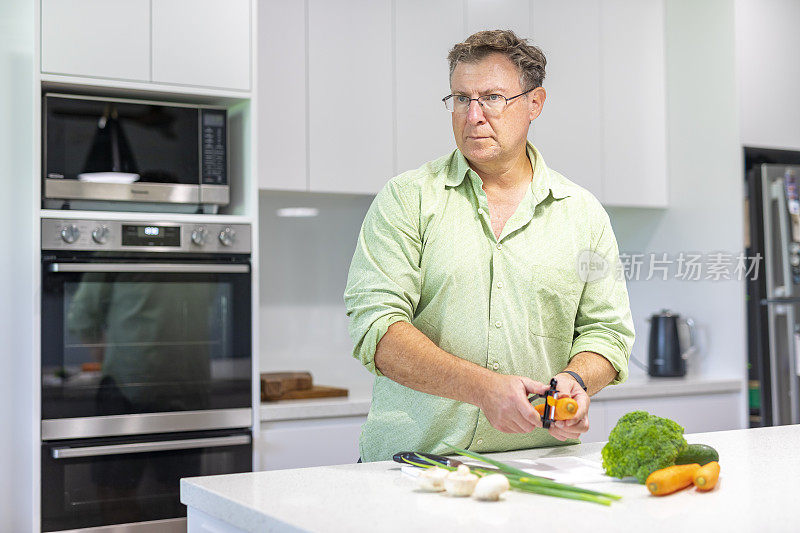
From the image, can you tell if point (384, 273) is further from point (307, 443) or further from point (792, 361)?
point (792, 361)

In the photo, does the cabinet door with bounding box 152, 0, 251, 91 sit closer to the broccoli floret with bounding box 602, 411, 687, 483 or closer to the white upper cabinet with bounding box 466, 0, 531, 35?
the white upper cabinet with bounding box 466, 0, 531, 35

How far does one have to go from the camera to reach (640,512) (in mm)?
1166

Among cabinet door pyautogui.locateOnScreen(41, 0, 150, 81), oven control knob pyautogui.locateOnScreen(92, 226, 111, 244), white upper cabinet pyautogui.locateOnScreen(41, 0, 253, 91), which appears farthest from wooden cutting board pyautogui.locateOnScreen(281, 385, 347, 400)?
cabinet door pyautogui.locateOnScreen(41, 0, 150, 81)

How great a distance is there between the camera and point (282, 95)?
3.24m

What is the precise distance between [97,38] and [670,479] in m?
2.14

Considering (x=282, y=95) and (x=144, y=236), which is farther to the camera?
(x=282, y=95)

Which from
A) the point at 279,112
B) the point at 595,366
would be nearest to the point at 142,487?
the point at 279,112

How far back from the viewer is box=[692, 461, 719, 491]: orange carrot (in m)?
1.28

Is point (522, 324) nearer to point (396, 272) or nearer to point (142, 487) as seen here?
point (396, 272)

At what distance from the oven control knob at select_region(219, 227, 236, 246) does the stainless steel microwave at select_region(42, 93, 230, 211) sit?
0.33 feet

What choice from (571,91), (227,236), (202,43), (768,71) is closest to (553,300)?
(227,236)

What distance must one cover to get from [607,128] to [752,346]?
1094mm

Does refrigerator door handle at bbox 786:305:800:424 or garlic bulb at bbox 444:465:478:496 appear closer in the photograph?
garlic bulb at bbox 444:465:478:496

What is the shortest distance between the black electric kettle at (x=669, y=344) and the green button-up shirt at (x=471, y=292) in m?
2.06
